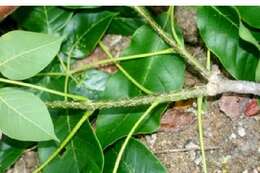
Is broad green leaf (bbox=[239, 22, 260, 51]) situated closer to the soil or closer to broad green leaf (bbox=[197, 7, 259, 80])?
broad green leaf (bbox=[197, 7, 259, 80])

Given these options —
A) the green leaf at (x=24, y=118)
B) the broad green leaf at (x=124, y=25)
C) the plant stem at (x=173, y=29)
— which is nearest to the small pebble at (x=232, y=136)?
the plant stem at (x=173, y=29)

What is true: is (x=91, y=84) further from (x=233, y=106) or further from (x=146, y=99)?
(x=233, y=106)

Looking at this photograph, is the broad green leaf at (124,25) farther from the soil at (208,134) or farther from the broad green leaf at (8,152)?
the broad green leaf at (8,152)

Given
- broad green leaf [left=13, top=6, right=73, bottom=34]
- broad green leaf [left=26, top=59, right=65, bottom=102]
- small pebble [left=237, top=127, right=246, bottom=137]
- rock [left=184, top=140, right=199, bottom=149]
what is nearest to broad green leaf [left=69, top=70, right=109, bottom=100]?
broad green leaf [left=26, top=59, right=65, bottom=102]

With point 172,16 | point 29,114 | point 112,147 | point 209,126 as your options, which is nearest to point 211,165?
point 209,126
